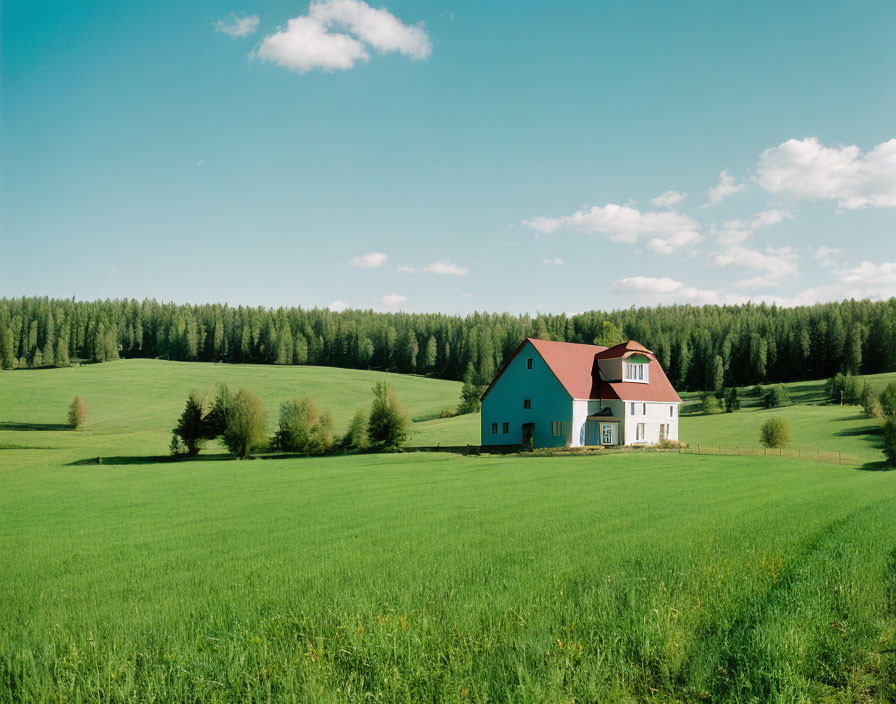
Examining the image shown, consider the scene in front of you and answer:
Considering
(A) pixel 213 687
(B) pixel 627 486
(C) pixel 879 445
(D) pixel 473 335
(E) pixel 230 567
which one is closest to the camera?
(A) pixel 213 687

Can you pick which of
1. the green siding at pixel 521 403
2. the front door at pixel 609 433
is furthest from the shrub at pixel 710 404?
the green siding at pixel 521 403

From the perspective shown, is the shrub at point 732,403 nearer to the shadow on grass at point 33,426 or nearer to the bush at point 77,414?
the bush at point 77,414

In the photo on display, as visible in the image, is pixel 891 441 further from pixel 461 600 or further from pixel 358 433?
pixel 461 600

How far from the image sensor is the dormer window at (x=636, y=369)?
52.8m

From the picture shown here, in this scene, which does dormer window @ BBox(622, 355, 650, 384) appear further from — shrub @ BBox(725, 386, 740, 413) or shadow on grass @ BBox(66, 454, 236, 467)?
shrub @ BBox(725, 386, 740, 413)

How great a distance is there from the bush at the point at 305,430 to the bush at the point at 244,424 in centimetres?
275

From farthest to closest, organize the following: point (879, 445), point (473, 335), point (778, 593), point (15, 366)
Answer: point (473, 335), point (15, 366), point (879, 445), point (778, 593)

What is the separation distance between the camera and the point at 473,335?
140250 millimetres

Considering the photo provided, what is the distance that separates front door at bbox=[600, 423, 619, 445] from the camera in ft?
165

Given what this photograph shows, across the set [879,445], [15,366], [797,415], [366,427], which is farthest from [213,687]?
[15,366]

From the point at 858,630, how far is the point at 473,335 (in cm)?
13415

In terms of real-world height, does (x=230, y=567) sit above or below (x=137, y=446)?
above

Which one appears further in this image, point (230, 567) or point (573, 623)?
point (230, 567)

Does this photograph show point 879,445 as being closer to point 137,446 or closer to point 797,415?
point 797,415
